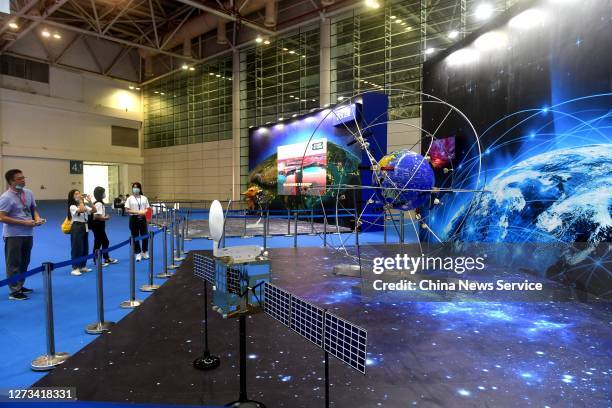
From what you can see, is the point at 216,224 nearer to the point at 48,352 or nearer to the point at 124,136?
the point at 48,352

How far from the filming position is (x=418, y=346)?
3930mm

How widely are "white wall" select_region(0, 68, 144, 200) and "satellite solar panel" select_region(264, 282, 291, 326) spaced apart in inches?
1191

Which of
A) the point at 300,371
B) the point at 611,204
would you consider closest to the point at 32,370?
the point at 300,371

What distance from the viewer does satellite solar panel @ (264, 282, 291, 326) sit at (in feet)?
7.88

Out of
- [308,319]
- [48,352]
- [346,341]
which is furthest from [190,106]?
[346,341]

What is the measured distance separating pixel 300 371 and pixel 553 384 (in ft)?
7.06

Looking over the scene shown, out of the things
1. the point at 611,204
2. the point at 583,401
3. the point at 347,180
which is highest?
the point at 347,180

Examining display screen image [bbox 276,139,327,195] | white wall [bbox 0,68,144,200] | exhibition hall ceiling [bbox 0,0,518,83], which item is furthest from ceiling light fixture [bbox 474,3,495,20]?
white wall [bbox 0,68,144,200]

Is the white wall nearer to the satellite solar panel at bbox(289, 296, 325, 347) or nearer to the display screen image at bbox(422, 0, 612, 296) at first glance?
the display screen image at bbox(422, 0, 612, 296)

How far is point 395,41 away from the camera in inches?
723

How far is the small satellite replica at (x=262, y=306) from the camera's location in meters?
1.97

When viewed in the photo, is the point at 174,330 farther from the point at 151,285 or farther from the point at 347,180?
the point at 347,180

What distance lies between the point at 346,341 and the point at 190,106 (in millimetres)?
30238

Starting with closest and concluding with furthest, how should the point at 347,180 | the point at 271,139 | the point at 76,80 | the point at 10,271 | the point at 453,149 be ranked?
1. the point at 10,271
2. the point at 453,149
3. the point at 347,180
4. the point at 271,139
5. the point at 76,80
